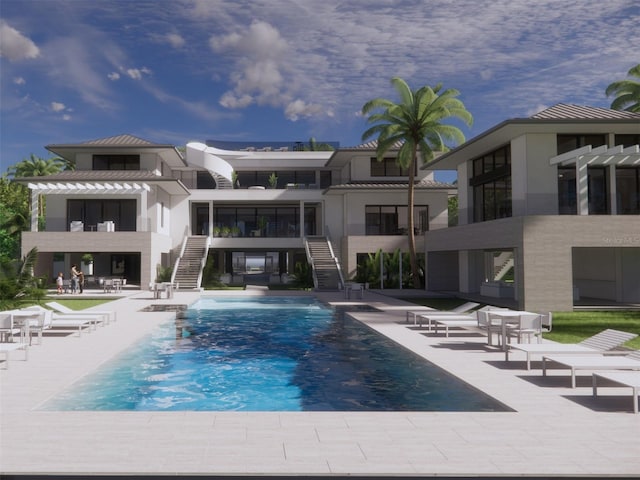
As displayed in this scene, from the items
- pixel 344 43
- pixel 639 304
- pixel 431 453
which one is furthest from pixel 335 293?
pixel 431 453

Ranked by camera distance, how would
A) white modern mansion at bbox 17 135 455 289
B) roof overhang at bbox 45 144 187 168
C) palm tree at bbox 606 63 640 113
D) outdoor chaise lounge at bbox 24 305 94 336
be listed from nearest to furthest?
outdoor chaise lounge at bbox 24 305 94 336 → white modern mansion at bbox 17 135 455 289 → roof overhang at bbox 45 144 187 168 → palm tree at bbox 606 63 640 113

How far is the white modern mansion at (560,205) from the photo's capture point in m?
23.4

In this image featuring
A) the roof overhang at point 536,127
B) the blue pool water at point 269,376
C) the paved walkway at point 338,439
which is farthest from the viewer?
the roof overhang at point 536,127

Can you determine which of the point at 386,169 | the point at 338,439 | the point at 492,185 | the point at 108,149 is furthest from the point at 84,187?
the point at 338,439

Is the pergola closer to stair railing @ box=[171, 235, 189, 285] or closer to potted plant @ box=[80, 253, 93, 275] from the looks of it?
stair railing @ box=[171, 235, 189, 285]

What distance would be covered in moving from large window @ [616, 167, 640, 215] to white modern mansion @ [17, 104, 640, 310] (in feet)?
0.20

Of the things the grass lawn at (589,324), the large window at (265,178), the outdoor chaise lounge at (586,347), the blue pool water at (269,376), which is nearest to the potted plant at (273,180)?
the large window at (265,178)

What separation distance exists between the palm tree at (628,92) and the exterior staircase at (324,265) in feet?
80.4

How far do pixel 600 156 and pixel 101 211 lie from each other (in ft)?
104

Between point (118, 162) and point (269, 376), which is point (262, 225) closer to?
point (118, 162)

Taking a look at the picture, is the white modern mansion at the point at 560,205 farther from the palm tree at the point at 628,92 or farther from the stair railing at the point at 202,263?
the palm tree at the point at 628,92

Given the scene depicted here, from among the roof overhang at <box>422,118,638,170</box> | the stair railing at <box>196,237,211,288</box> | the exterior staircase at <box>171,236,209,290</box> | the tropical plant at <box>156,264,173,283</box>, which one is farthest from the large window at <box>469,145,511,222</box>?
the tropical plant at <box>156,264,173,283</box>

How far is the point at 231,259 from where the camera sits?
170ft

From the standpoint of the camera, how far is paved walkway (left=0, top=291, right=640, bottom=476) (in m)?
6.26
